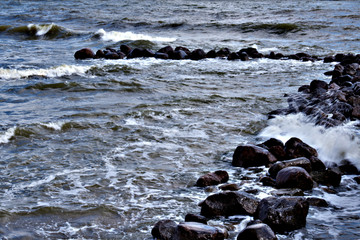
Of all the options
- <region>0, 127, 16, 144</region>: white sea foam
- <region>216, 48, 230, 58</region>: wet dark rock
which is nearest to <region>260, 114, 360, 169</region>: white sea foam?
<region>0, 127, 16, 144</region>: white sea foam

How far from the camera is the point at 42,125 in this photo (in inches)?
252

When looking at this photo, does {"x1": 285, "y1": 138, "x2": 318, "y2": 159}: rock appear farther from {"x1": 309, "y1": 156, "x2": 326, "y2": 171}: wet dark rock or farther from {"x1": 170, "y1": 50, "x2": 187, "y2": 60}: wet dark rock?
{"x1": 170, "y1": 50, "x2": 187, "y2": 60}: wet dark rock

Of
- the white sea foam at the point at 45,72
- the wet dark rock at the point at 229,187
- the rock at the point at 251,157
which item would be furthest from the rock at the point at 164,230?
the white sea foam at the point at 45,72

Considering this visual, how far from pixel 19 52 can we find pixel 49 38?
390 cm

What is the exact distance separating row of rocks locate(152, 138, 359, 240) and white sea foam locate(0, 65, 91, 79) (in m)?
6.34

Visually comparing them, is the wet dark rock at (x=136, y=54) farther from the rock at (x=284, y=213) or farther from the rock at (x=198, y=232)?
the rock at (x=198, y=232)

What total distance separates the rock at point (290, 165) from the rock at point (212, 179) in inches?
20.6

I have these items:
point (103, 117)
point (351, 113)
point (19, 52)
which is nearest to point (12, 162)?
point (103, 117)

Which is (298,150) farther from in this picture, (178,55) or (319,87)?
(178,55)

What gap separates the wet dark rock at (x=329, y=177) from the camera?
4.55m

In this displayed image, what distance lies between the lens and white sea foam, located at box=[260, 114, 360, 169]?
211 inches

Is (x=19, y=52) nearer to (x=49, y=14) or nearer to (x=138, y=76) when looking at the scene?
(x=138, y=76)

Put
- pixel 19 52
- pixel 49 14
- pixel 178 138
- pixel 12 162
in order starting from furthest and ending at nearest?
pixel 49 14
pixel 19 52
pixel 178 138
pixel 12 162

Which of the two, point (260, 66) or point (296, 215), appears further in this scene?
point (260, 66)
